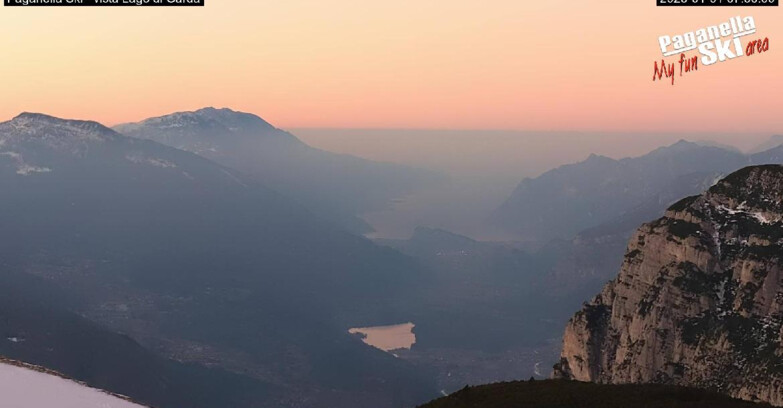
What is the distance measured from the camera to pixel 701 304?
156625 millimetres

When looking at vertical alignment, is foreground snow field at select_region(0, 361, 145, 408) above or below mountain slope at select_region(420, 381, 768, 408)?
below

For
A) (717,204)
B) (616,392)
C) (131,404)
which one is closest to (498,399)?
(616,392)

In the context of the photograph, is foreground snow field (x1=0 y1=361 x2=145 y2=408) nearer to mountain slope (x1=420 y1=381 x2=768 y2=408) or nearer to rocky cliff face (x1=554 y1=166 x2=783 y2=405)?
mountain slope (x1=420 y1=381 x2=768 y2=408)

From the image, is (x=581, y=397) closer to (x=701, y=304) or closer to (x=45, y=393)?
(x=45, y=393)

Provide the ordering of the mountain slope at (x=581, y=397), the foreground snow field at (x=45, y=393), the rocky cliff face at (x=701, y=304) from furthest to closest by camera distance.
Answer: the rocky cliff face at (x=701, y=304), the foreground snow field at (x=45, y=393), the mountain slope at (x=581, y=397)

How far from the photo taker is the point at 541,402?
82.6 m

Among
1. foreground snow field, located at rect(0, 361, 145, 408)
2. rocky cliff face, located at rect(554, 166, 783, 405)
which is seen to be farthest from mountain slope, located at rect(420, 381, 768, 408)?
rocky cliff face, located at rect(554, 166, 783, 405)

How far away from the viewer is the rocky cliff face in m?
140

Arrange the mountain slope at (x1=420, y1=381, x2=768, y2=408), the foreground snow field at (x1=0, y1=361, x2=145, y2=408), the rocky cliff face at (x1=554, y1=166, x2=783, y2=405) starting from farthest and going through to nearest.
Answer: the rocky cliff face at (x1=554, y1=166, x2=783, y2=405) → the foreground snow field at (x1=0, y1=361, x2=145, y2=408) → the mountain slope at (x1=420, y1=381, x2=768, y2=408)

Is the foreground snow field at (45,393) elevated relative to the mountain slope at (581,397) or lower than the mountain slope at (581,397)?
lower

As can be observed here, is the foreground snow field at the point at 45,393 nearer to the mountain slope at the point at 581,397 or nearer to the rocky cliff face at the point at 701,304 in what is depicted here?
the mountain slope at the point at 581,397

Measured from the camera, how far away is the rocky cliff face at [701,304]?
140 metres

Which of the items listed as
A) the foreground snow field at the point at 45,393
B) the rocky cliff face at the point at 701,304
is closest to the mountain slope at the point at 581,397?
the foreground snow field at the point at 45,393

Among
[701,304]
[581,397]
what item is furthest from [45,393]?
[701,304]
